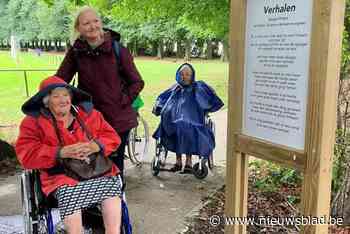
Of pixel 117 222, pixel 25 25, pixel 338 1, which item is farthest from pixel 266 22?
pixel 25 25

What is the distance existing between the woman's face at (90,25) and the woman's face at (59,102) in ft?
1.69

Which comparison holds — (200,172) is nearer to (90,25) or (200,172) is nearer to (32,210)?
(90,25)

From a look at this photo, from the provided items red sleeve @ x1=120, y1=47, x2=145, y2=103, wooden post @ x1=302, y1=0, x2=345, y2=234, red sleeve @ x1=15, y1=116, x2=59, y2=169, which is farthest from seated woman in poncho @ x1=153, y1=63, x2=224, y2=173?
wooden post @ x1=302, y1=0, x2=345, y2=234

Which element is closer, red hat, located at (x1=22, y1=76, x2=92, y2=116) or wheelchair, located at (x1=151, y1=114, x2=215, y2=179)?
red hat, located at (x1=22, y1=76, x2=92, y2=116)

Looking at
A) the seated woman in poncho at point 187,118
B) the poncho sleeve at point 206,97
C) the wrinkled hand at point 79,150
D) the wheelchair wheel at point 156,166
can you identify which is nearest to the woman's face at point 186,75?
the seated woman in poncho at point 187,118

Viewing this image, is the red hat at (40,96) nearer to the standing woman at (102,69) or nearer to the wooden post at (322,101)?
the standing woman at (102,69)

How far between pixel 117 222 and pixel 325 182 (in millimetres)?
1407

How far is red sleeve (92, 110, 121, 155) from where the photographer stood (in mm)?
3130

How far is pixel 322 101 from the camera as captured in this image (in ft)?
6.65

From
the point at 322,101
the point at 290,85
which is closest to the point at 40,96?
the point at 290,85

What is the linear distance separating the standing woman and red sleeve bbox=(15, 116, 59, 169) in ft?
1.90

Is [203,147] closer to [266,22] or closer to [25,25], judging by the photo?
[266,22]

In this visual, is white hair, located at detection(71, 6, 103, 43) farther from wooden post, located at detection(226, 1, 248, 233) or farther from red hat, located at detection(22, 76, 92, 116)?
wooden post, located at detection(226, 1, 248, 233)

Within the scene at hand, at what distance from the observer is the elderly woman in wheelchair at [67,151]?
115 inches
